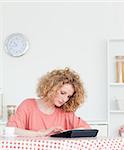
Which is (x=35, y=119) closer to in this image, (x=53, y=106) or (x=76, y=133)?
(x=53, y=106)

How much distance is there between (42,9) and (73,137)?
2.71 metres

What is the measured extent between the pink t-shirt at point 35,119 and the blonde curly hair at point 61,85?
0.08m

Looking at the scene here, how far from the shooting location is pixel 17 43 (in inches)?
182

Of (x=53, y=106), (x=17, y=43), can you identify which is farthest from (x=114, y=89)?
(x=53, y=106)

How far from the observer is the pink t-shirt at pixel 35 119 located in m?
2.67

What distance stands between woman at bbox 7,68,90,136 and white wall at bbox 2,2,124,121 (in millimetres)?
1738

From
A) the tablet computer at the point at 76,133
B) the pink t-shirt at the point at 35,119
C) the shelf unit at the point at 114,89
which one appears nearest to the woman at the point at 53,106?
the pink t-shirt at the point at 35,119

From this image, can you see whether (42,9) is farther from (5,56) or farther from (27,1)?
(5,56)

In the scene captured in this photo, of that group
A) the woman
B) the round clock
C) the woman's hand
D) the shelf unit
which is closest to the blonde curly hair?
the woman

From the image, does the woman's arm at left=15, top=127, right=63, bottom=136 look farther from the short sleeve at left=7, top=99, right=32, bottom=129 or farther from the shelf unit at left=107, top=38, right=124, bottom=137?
the shelf unit at left=107, top=38, right=124, bottom=137

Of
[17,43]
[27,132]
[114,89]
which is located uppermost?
[17,43]

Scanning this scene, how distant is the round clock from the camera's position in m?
4.57

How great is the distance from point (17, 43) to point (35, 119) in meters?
2.07

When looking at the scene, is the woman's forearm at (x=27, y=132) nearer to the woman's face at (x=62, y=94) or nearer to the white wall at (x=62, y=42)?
the woman's face at (x=62, y=94)
